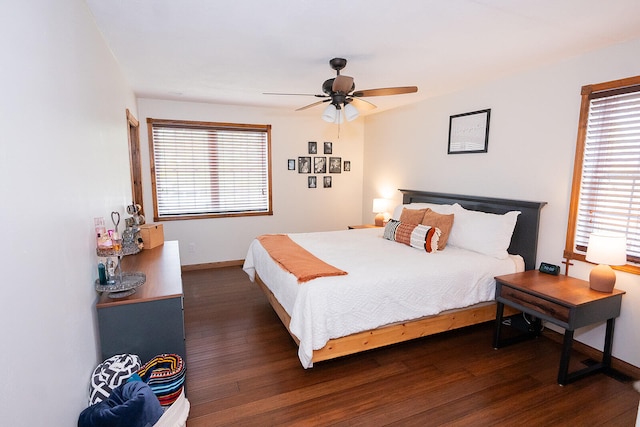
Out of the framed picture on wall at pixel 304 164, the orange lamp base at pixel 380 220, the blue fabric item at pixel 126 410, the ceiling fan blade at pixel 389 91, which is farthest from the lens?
the framed picture on wall at pixel 304 164

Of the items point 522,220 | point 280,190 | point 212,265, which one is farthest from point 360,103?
Result: point 212,265

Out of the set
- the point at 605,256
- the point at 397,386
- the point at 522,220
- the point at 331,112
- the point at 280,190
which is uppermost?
the point at 331,112

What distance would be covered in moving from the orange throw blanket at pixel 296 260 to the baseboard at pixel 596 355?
213 cm

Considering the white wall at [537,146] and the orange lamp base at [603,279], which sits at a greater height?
the white wall at [537,146]

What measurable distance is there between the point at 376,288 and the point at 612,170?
2.05 metres

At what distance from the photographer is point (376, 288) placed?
2.48 metres

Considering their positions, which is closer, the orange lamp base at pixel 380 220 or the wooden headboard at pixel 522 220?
the wooden headboard at pixel 522 220

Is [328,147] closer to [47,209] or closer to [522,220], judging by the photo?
[522,220]

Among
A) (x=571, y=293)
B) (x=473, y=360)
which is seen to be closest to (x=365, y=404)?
(x=473, y=360)

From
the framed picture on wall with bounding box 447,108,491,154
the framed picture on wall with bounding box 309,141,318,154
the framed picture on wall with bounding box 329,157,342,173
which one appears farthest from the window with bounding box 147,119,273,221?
Answer: the framed picture on wall with bounding box 447,108,491,154

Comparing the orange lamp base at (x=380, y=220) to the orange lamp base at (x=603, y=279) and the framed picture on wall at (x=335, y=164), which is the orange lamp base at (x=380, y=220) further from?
the orange lamp base at (x=603, y=279)

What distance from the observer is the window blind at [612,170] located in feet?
8.05

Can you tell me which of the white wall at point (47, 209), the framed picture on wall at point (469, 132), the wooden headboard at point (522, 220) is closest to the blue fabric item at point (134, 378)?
the white wall at point (47, 209)

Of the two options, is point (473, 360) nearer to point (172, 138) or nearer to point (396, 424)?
point (396, 424)
